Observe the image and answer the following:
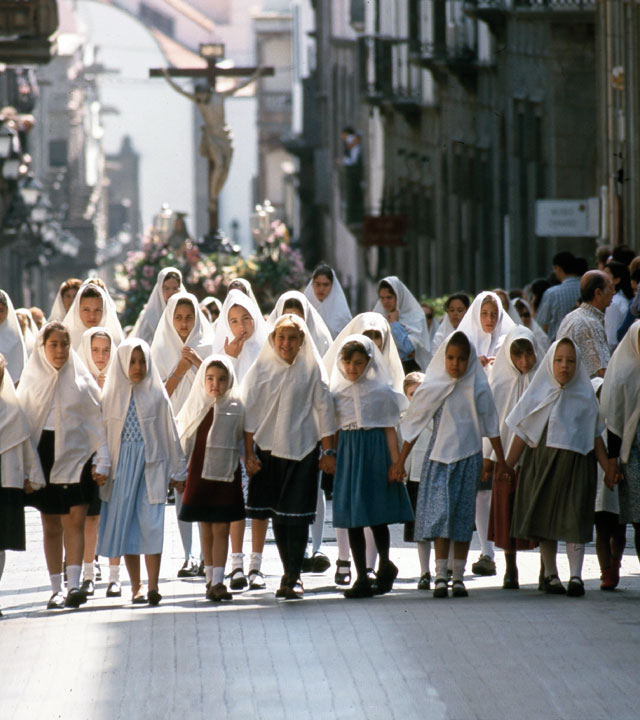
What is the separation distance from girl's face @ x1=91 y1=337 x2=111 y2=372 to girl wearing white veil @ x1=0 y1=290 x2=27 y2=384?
1698 mm

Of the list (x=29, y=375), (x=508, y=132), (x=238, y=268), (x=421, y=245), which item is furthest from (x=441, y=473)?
(x=421, y=245)

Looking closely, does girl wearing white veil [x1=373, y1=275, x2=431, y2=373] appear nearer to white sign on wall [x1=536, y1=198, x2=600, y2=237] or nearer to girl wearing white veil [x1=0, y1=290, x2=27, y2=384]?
girl wearing white veil [x1=0, y1=290, x2=27, y2=384]

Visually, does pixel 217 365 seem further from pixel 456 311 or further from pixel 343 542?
pixel 456 311

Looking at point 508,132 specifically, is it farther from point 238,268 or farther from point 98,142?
point 98,142

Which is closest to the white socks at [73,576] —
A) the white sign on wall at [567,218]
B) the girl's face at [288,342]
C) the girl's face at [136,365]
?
the girl's face at [136,365]

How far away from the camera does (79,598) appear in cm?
1028

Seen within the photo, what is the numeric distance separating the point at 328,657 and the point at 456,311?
6.61m

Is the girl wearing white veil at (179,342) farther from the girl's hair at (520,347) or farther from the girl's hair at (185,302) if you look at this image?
the girl's hair at (520,347)

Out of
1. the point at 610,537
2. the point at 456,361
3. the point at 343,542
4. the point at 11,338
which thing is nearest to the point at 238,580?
the point at 343,542

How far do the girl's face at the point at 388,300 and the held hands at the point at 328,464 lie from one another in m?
4.16

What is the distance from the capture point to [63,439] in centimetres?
1034

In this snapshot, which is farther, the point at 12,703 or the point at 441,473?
the point at 441,473

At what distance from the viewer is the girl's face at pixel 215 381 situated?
34.7ft

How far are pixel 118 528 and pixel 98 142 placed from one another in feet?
270
